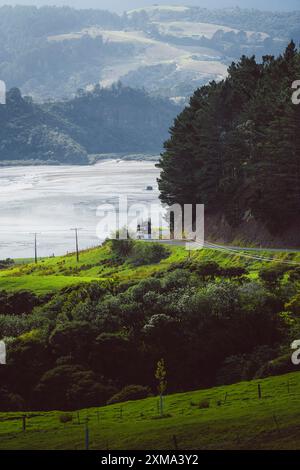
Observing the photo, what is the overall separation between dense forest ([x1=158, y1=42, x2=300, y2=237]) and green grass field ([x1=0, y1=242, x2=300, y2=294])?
528cm

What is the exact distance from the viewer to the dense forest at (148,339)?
43.8 metres

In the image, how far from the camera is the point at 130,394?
138 ft

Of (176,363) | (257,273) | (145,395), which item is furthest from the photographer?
(257,273)

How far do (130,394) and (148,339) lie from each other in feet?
21.1

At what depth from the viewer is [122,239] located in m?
88.6

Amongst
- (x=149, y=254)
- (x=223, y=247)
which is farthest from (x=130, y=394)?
(x=149, y=254)

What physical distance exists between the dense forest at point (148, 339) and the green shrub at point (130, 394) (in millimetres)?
63

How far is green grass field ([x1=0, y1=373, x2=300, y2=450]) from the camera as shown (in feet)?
98.8

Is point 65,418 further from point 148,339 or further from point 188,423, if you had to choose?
point 148,339

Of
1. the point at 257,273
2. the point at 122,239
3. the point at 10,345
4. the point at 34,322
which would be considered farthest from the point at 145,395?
the point at 122,239

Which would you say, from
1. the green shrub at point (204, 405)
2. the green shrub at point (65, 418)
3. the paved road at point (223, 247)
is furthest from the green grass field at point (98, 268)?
the green shrub at point (65, 418)
